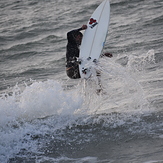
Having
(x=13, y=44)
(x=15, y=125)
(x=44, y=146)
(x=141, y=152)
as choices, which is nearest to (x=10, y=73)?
(x=13, y=44)

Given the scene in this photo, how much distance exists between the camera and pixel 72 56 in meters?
7.37

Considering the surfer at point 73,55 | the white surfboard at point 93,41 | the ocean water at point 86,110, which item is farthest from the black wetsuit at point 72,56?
the ocean water at point 86,110

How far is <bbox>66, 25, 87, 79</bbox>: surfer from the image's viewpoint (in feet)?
24.0

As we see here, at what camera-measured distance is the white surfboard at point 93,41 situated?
23.7 ft

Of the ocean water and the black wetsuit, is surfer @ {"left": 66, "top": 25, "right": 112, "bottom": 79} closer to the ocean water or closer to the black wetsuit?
the black wetsuit

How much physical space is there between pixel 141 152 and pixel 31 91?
129 inches

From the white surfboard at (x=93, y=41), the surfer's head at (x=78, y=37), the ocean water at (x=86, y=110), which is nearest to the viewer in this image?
the ocean water at (x=86, y=110)

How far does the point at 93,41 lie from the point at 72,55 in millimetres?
670

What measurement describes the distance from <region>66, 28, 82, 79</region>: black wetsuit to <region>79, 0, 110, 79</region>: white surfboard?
12 cm

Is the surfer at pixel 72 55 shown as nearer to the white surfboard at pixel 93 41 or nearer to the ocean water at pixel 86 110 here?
the white surfboard at pixel 93 41

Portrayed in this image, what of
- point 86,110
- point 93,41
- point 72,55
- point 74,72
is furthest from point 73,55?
point 86,110

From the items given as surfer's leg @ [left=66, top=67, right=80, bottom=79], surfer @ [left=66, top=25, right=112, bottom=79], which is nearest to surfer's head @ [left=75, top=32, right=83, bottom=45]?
surfer @ [left=66, top=25, right=112, bottom=79]

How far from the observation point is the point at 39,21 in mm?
16719

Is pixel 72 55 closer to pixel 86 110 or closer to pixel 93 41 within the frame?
pixel 93 41
